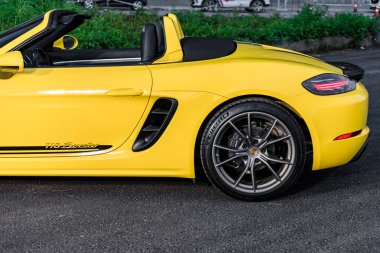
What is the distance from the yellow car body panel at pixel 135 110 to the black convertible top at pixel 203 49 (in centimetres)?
10

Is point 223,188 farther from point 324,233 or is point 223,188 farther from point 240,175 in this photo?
point 324,233

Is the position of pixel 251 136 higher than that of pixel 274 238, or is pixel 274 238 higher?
pixel 251 136

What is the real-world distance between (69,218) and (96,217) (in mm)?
176

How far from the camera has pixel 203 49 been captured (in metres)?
4.69

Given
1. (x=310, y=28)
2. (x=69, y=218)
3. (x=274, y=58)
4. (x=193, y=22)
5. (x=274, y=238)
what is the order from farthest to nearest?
(x=193, y=22) → (x=310, y=28) → (x=274, y=58) → (x=69, y=218) → (x=274, y=238)

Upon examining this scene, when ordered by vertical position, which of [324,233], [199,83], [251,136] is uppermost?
[199,83]

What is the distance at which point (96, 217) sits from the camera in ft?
14.0

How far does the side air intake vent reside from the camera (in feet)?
14.4

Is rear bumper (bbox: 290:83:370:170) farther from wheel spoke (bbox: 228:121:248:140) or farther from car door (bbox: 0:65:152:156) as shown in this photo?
car door (bbox: 0:65:152:156)

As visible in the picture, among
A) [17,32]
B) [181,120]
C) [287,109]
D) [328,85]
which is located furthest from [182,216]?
[17,32]

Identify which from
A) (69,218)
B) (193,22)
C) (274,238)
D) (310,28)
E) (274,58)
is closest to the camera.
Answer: (274,238)

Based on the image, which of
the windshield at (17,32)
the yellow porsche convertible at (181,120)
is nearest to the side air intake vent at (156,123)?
the yellow porsche convertible at (181,120)

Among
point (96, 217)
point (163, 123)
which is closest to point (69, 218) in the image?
point (96, 217)

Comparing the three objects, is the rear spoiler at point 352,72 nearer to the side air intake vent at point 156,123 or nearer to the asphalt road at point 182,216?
the asphalt road at point 182,216
